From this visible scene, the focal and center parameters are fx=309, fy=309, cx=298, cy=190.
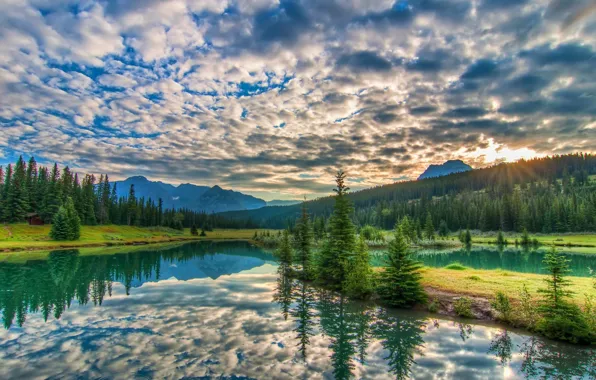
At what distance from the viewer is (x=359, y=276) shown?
27.7 meters

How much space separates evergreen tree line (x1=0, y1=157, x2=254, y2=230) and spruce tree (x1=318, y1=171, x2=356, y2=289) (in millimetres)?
84333

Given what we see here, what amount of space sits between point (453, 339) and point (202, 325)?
47.3 ft

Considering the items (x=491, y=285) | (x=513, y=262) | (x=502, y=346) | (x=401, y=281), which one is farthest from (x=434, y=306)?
(x=513, y=262)

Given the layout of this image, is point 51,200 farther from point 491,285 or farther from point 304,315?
point 491,285

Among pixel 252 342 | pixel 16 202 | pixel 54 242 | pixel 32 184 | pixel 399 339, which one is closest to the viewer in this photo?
pixel 252 342

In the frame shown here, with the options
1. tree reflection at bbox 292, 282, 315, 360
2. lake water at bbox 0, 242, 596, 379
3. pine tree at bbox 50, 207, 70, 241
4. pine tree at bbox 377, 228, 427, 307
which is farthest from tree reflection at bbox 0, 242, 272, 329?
pine tree at bbox 50, 207, 70, 241

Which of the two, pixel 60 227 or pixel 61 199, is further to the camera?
pixel 61 199

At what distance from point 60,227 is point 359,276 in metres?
90.7

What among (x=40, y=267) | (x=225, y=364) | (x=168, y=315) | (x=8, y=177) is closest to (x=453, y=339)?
(x=225, y=364)

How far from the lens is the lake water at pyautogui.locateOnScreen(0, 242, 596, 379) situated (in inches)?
504

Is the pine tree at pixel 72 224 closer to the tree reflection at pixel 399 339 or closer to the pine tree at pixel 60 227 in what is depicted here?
the pine tree at pixel 60 227

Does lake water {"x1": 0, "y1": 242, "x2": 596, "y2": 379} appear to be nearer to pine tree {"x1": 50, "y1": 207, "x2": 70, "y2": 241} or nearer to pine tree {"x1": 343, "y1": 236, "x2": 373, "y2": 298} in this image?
pine tree {"x1": 343, "y1": 236, "x2": 373, "y2": 298}

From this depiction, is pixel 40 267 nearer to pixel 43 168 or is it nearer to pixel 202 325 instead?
pixel 202 325

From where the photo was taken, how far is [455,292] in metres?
23.5
